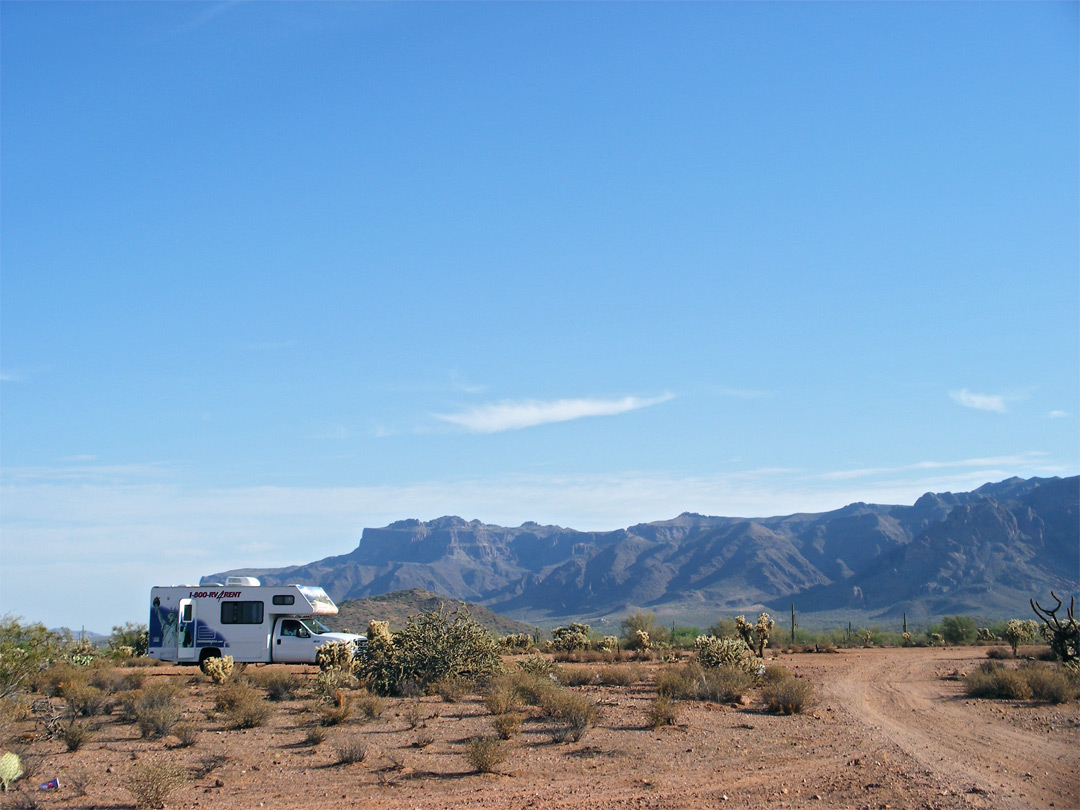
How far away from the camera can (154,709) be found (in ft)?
49.4

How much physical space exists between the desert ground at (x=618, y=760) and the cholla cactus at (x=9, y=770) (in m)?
0.23

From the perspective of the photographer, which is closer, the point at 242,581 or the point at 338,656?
the point at 338,656

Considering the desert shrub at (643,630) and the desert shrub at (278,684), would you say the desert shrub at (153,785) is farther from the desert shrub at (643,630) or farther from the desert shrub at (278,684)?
the desert shrub at (643,630)

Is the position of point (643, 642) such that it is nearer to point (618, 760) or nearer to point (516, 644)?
point (516, 644)

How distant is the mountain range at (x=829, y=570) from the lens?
117 metres

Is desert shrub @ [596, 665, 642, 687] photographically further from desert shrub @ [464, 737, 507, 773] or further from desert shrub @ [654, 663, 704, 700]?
desert shrub @ [464, 737, 507, 773]

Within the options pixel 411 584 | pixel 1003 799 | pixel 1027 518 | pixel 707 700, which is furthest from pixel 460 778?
pixel 411 584

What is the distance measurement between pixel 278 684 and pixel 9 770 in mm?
7850

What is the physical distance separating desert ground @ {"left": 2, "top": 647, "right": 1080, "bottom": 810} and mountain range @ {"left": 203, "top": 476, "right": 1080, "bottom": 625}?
9551 centimetres

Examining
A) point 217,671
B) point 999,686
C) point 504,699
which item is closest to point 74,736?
point 504,699

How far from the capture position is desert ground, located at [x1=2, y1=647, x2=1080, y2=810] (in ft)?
34.8

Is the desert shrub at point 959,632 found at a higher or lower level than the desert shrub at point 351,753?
lower

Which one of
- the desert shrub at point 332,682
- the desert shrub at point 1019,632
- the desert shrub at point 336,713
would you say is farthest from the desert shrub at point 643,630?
the desert shrub at point 336,713

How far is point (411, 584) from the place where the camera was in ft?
559
